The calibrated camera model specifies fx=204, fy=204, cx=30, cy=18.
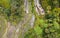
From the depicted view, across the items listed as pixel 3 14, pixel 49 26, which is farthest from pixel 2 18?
pixel 49 26

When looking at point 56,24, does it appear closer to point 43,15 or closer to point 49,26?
point 49,26

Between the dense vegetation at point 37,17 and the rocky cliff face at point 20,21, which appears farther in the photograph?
the dense vegetation at point 37,17

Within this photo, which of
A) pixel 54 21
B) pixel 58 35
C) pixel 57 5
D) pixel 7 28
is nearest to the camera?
pixel 7 28

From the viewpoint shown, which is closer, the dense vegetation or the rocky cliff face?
the rocky cliff face

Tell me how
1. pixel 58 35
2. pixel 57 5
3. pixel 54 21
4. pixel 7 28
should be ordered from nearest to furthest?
pixel 7 28 < pixel 58 35 < pixel 54 21 < pixel 57 5

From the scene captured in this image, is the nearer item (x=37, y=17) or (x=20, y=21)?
(x=20, y=21)

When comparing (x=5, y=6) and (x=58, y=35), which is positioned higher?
(x=5, y=6)

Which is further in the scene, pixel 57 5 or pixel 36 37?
pixel 57 5

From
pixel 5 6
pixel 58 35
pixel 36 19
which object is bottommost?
pixel 58 35
